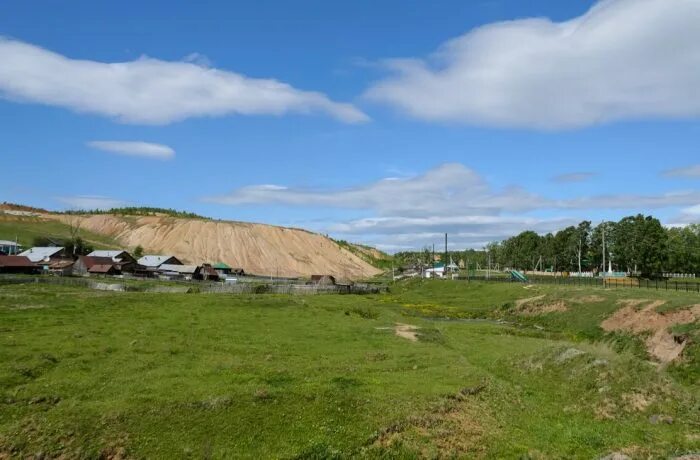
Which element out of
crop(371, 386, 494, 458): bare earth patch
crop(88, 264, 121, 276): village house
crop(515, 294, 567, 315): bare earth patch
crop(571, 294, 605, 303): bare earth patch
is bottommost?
crop(371, 386, 494, 458): bare earth patch

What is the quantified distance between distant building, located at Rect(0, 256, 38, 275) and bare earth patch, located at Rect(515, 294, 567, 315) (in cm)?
9082

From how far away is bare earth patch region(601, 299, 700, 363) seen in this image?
1603 inches

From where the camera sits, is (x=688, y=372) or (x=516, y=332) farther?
(x=516, y=332)

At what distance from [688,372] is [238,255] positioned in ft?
545

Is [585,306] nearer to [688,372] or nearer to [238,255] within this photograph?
[688,372]

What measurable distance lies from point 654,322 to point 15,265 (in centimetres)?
10554

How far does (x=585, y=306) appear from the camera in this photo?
61.0 meters

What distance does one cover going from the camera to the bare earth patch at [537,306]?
6612 cm

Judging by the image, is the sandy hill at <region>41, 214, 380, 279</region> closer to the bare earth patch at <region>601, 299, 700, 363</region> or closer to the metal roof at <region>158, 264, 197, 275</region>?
the metal roof at <region>158, 264, 197, 275</region>

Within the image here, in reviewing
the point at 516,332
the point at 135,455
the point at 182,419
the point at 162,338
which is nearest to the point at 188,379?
the point at 182,419

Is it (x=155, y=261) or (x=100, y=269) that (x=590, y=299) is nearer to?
(x=100, y=269)

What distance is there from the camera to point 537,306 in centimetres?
6981

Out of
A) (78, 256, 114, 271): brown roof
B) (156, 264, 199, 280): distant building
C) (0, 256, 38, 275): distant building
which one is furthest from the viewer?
(156, 264, 199, 280): distant building

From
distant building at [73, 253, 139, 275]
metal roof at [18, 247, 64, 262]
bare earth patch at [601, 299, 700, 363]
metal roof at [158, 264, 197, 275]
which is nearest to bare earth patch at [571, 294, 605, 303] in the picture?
bare earth patch at [601, 299, 700, 363]
